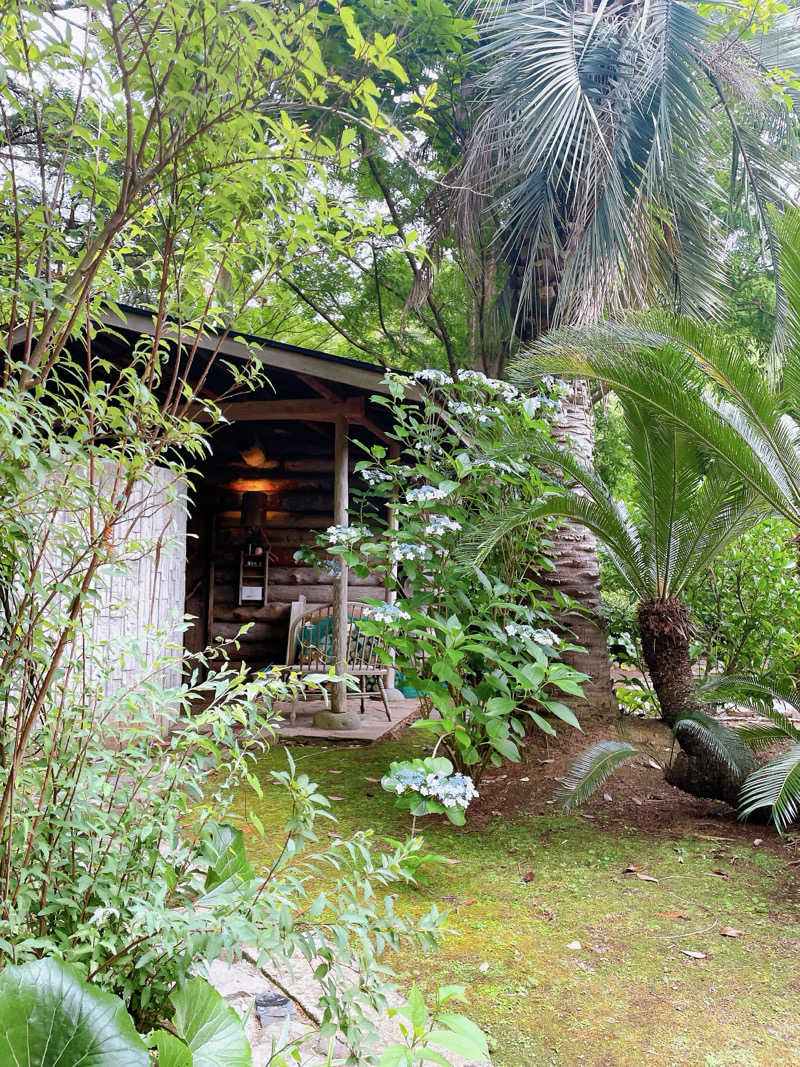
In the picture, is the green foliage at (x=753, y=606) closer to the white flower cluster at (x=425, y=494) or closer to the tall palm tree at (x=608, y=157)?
the tall palm tree at (x=608, y=157)

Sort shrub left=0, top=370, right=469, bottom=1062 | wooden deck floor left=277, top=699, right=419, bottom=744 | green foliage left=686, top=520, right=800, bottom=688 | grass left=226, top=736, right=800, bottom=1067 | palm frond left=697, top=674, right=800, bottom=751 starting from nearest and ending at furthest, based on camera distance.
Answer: shrub left=0, top=370, right=469, bottom=1062
grass left=226, top=736, right=800, bottom=1067
palm frond left=697, top=674, right=800, bottom=751
green foliage left=686, top=520, right=800, bottom=688
wooden deck floor left=277, top=699, right=419, bottom=744

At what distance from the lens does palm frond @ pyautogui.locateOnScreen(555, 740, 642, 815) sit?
3746 millimetres

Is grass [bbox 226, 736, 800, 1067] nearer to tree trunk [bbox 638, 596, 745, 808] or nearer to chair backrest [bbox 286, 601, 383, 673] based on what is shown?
tree trunk [bbox 638, 596, 745, 808]

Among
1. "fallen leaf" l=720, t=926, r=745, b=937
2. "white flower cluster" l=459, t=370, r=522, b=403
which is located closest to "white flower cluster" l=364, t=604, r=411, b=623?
"white flower cluster" l=459, t=370, r=522, b=403

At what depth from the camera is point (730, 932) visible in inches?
111

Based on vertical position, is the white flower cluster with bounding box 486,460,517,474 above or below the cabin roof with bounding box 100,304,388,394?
below

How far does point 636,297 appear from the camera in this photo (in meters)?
6.14

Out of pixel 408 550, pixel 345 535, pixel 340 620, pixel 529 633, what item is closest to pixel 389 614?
pixel 408 550

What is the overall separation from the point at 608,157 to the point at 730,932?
4.92 metres

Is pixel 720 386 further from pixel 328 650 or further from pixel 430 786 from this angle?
pixel 328 650

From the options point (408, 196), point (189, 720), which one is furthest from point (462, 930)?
point (408, 196)

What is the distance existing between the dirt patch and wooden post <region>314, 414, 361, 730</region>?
1.79 m

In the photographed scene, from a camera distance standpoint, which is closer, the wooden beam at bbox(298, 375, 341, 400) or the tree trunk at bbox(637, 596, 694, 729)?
the tree trunk at bbox(637, 596, 694, 729)

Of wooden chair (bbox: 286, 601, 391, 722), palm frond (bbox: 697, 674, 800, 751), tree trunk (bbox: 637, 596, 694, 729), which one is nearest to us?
palm frond (bbox: 697, 674, 800, 751)
